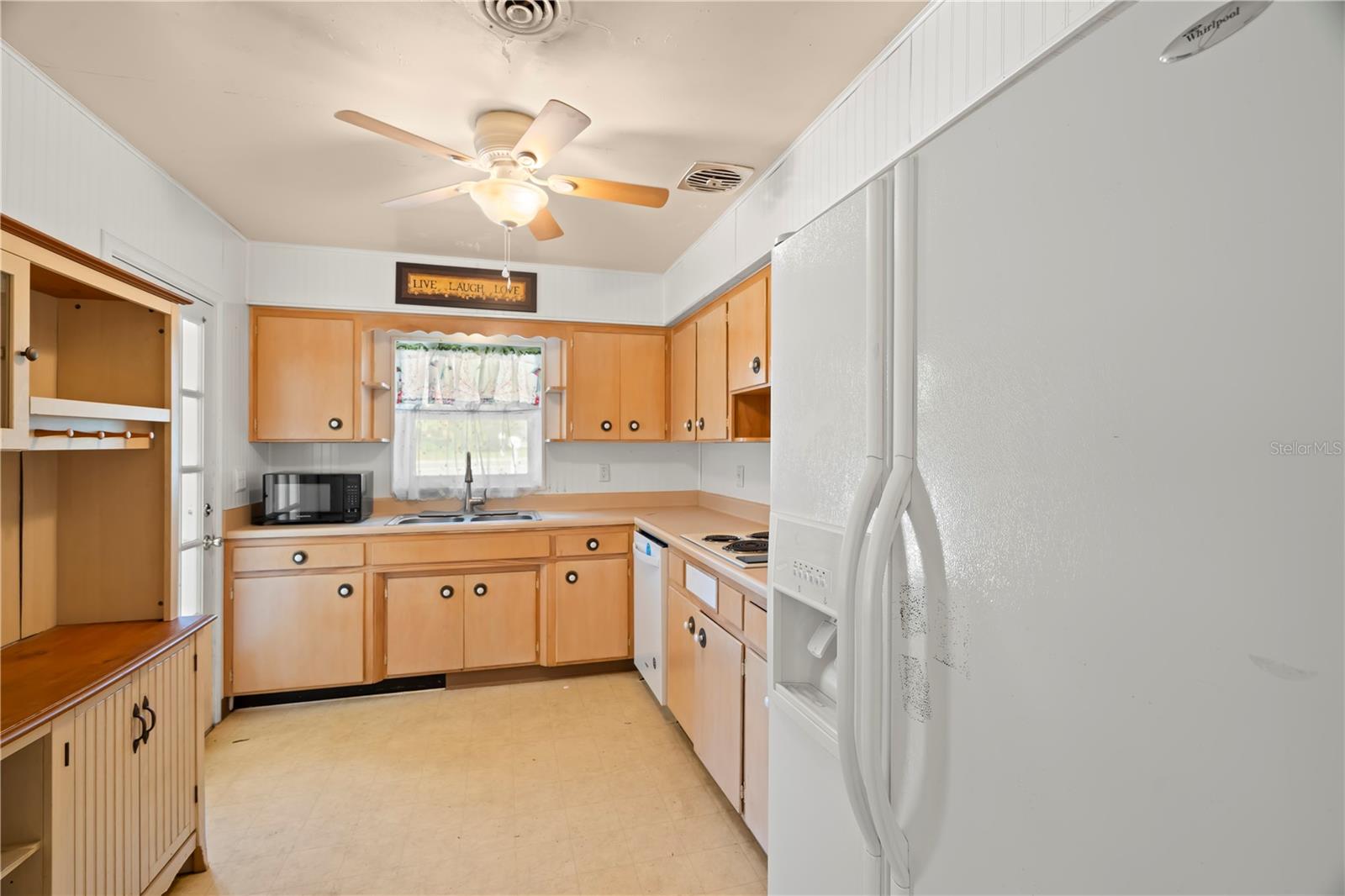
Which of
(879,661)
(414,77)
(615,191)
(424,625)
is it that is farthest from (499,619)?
(879,661)

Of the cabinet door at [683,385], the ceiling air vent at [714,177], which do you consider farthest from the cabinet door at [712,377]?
the ceiling air vent at [714,177]

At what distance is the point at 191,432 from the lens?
293 cm

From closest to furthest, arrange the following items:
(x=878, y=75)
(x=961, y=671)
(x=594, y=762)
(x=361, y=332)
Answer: (x=961, y=671), (x=878, y=75), (x=594, y=762), (x=361, y=332)

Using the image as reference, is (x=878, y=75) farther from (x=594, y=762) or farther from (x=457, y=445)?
(x=457, y=445)

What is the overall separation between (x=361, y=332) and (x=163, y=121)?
56.2 inches

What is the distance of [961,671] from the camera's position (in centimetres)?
75

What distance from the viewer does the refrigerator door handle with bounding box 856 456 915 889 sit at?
817mm

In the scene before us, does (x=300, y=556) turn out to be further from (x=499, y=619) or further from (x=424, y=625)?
(x=499, y=619)

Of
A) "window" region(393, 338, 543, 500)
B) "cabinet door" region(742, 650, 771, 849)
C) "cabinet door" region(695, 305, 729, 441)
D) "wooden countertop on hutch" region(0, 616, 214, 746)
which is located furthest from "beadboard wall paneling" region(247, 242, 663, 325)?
"cabinet door" region(742, 650, 771, 849)

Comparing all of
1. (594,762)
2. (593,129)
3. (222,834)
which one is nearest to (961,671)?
(593,129)

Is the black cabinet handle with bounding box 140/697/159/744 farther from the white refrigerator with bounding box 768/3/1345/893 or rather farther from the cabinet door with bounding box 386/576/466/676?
the white refrigerator with bounding box 768/3/1345/893

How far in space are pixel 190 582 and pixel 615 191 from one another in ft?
8.51

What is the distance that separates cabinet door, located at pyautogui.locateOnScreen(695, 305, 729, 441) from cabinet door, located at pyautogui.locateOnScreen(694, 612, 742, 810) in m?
1.00

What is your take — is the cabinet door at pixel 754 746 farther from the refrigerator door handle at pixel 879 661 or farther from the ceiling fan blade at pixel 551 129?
the ceiling fan blade at pixel 551 129
